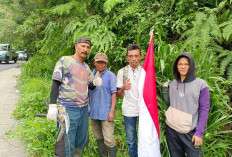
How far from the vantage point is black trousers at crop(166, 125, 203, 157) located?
102 inches

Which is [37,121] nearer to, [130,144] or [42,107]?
[42,107]

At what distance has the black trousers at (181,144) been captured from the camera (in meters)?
2.59

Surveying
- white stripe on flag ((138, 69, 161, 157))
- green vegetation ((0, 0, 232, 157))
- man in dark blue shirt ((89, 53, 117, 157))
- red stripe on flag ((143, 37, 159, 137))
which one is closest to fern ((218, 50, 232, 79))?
green vegetation ((0, 0, 232, 157))

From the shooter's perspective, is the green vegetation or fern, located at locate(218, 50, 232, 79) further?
fern, located at locate(218, 50, 232, 79)

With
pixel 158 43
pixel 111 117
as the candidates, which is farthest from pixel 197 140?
pixel 158 43

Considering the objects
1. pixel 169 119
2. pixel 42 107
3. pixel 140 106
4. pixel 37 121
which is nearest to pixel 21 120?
pixel 42 107

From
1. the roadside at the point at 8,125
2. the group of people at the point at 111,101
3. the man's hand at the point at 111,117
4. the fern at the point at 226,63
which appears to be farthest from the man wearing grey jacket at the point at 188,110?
the roadside at the point at 8,125

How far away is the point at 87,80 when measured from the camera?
10.6 feet

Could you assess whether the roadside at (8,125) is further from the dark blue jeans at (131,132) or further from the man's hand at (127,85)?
the man's hand at (127,85)

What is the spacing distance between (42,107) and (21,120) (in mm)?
608

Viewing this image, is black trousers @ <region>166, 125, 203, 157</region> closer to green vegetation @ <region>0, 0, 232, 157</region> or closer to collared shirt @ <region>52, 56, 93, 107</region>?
green vegetation @ <region>0, 0, 232, 157</region>

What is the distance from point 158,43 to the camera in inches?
207

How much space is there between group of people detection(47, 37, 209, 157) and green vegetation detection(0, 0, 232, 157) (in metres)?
0.47

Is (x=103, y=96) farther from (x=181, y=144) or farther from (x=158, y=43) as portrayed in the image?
(x=158, y=43)
